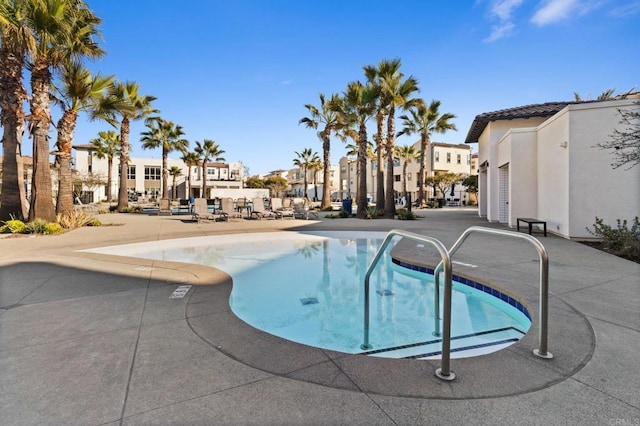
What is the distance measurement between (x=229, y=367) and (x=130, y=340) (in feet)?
4.05

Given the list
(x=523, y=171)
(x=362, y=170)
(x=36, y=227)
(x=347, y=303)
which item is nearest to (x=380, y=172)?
(x=362, y=170)

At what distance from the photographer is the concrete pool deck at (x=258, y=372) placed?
2.01m

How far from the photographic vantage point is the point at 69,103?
13203mm

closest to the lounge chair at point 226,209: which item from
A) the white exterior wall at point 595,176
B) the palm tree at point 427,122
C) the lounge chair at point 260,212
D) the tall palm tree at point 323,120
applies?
the lounge chair at point 260,212

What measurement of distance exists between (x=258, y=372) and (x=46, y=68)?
47.7ft

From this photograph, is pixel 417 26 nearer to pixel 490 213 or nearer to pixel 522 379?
pixel 490 213

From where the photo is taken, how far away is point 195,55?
1512cm

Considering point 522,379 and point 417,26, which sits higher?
point 417,26

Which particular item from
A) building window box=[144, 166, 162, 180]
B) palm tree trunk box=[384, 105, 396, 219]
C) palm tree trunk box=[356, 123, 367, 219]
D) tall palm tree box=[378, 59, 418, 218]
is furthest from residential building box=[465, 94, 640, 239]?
building window box=[144, 166, 162, 180]

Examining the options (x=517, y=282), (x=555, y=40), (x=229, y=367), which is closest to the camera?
(x=229, y=367)

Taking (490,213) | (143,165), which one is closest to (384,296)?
(490,213)

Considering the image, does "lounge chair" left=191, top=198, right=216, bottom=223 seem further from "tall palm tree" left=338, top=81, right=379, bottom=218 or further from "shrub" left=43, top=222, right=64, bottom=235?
"tall palm tree" left=338, top=81, right=379, bottom=218

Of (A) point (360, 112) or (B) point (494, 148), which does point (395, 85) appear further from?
(B) point (494, 148)

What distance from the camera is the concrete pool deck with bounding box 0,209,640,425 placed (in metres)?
2.01
